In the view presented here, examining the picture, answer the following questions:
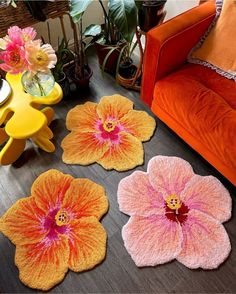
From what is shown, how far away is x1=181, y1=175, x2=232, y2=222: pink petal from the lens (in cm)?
130

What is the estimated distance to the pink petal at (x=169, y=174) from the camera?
1.38 meters

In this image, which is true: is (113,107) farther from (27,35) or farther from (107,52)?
(27,35)

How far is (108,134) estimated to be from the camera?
1601 mm

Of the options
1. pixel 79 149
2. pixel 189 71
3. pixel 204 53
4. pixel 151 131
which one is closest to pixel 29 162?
pixel 79 149

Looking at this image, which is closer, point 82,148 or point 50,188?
point 50,188

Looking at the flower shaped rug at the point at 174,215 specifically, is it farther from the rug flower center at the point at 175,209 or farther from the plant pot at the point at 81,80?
the plant pot at the point at 81,80

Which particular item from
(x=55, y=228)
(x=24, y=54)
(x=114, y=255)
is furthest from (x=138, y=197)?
(x=24, y=54)

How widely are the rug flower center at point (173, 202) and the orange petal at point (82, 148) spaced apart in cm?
47

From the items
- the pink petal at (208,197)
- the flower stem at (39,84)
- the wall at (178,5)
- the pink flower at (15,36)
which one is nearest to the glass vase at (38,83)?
the flower stem at (39,84)

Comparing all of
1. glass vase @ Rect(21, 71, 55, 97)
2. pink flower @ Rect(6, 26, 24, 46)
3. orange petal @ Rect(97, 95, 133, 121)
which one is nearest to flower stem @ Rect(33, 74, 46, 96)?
glass vase @ Rect(21, 71, 55, 97)

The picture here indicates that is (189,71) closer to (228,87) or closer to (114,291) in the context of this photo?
(228,87)

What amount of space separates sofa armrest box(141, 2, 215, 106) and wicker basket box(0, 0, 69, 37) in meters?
0.56

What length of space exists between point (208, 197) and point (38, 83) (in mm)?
1104

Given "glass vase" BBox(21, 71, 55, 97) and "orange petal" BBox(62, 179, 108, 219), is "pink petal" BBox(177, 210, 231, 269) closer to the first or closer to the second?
"orange petal" BBox(62, 179, 108, 219)
